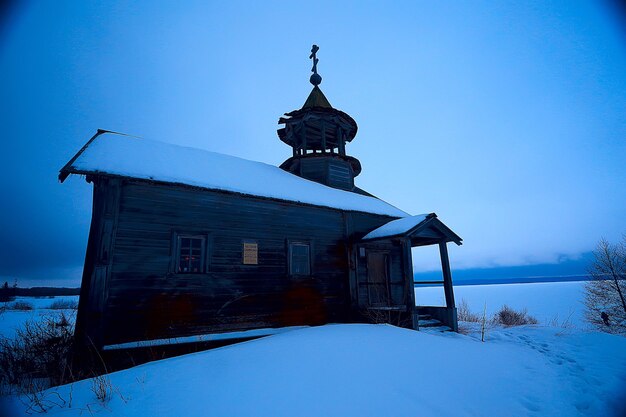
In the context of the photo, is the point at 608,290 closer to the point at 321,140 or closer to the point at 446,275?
the point at 446,275

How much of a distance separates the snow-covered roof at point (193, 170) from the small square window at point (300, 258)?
5.42ft

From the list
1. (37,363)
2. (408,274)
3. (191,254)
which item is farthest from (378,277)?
(37,363)

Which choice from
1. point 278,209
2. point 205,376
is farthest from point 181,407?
point 278,209

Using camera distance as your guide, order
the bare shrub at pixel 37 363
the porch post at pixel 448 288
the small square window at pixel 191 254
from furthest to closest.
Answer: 1. the porch post at pixel 448 288
2. the small square window at pixel 191 254
3. the bare shrub at pixel 37 363

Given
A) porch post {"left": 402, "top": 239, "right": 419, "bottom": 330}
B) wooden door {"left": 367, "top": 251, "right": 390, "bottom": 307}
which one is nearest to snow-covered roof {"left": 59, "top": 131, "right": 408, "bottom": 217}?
wooden door {"left": 367, "top": 251, "right": 390, "bottom": 307}

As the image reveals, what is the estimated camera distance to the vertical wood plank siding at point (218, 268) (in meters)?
7.15

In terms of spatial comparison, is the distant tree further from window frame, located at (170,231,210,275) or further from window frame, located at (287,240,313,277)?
window frame, located at (170,231,210,275)

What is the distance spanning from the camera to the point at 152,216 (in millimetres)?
7648

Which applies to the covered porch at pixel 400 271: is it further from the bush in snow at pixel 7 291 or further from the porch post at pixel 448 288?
the bush in snow at pixel 7 291

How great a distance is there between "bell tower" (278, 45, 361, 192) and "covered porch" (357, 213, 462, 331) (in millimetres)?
4205

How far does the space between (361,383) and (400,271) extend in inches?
372

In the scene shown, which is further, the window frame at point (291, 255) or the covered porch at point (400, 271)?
the covered porch at point (400, 271)

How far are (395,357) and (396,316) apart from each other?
6.48m

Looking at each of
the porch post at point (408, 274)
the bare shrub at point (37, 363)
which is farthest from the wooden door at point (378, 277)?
the bare shrub at point (37, 363)
